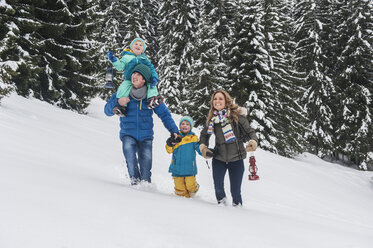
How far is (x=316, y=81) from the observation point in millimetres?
23594

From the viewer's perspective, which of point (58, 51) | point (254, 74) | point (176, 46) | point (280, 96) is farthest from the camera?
point (176, 46)

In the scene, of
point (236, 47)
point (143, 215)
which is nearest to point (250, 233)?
point (143, 215)

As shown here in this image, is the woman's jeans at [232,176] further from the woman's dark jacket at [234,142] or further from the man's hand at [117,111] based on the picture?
the man's hand at [117,111]

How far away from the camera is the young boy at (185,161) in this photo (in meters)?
4.82

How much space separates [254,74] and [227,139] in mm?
13507

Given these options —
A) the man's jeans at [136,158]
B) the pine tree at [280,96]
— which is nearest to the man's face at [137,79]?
the man's jeans at [136,158]

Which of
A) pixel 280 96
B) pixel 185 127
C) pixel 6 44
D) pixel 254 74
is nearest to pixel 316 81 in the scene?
pixel 280 96

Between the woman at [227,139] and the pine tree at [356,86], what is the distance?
20.9 m

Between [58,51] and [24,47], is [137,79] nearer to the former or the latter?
[24,47]

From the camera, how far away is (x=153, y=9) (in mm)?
38406

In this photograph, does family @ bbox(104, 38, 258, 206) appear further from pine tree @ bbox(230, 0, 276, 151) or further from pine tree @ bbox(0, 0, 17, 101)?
pine tree @ bbox(230, 0, 276, 151)

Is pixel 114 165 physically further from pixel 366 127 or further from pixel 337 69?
pixel 337 69

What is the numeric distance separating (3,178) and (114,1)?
36.6 meters

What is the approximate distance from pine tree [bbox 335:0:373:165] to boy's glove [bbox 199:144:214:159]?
21.2 m
